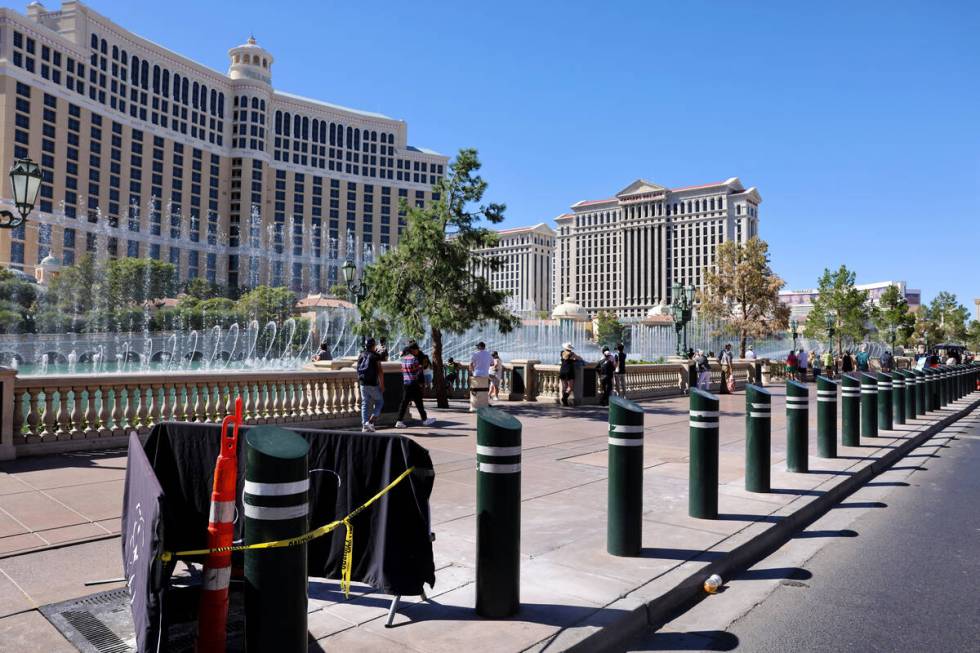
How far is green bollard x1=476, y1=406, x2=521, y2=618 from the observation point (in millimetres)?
4062

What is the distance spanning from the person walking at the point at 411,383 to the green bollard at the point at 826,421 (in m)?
6.94

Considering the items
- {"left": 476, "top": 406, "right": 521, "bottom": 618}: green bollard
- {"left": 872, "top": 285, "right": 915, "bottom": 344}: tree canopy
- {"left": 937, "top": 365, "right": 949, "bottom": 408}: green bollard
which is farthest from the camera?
{"left": 872, "top": 285, "right": 915, "bottom": 344}: tree canopy

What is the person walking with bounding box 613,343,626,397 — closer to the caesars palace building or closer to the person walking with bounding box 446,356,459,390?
the person walking with bounding box 446,356,459,390

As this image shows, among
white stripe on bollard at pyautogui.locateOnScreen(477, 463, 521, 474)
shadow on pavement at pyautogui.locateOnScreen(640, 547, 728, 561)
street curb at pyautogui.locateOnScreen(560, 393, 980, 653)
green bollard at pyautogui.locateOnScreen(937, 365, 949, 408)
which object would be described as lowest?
street curb at pyautogui.locateOnScreen(560, 393, 980, 653)

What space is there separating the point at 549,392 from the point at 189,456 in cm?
1695

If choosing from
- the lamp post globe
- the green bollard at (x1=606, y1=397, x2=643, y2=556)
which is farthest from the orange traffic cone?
the lamp post globe

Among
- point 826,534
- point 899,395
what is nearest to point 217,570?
point 826,534

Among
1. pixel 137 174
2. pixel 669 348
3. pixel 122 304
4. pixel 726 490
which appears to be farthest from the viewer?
pixel 137 174

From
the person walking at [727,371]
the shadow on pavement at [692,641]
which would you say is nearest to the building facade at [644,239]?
the person walking at [727,371]

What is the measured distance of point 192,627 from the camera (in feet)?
12.7

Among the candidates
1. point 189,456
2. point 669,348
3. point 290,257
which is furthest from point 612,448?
point 290,257

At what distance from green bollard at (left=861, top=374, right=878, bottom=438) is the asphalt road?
5.42 metres

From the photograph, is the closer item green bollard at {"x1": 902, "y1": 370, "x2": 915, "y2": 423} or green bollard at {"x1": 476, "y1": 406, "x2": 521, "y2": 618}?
green bollard at {"x1": 476, "y1": 406, "x2": 521, "y2": 618}

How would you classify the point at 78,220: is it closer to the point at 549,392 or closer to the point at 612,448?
the point at 549,392
